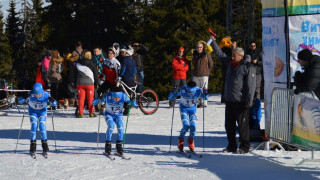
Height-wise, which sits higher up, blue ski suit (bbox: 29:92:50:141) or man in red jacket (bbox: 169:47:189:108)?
man in red jacket (bbox: 169:47:189:108)

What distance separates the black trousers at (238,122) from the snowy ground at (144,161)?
0.75ft

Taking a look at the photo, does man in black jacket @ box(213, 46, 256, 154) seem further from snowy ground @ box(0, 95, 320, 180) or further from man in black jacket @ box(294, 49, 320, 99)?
man in black jacket @ box(294, 49, 320, 99)

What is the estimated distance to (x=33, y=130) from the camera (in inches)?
318

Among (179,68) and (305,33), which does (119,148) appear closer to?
(305,33)

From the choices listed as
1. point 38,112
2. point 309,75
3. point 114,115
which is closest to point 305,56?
point 309,75

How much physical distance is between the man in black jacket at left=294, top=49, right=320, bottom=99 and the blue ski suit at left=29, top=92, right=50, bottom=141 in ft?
12.8

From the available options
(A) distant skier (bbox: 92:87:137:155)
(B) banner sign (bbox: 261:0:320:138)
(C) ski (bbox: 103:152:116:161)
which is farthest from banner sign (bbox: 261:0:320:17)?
(C) ski (bbox: 103:152:116:161)

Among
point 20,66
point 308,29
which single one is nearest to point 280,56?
point 308,29

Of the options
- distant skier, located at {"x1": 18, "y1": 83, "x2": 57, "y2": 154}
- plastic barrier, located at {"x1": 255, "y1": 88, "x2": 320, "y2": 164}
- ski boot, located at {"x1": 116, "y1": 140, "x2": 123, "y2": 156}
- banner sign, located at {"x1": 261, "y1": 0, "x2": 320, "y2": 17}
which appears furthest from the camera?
distant skier, located at {"x1": 18, "y1": 83, "x2": 57, "y2": 154}

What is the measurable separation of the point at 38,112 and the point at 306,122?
13.7 feet

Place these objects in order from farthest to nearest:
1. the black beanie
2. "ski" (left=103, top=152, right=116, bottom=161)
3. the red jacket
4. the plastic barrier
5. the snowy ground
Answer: the red jacket < "ski" (left=103, top=152, right=116, bottom=161) < the plastic barrier < the black beanie < the snowy ground

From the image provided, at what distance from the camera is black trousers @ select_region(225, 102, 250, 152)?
819 cm

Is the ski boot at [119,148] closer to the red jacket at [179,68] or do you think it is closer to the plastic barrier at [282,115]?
the plastic barrier at [282,115]

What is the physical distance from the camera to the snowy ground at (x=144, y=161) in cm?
662
